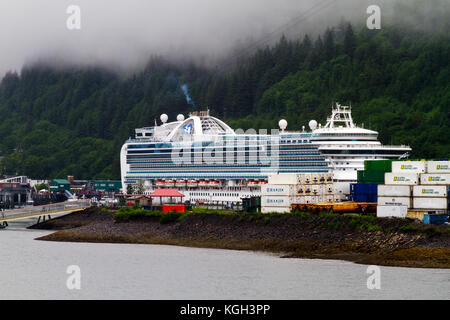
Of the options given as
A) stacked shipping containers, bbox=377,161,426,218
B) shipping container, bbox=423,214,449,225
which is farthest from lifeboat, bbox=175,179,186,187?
shipping container, bbox=423,214,449,225

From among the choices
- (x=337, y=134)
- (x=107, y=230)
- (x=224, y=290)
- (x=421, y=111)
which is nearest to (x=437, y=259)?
(x=224, y=290)

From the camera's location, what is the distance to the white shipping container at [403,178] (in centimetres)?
5762

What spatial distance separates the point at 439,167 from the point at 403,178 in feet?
8.36

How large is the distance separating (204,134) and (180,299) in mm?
58213

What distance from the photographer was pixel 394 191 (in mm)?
57125

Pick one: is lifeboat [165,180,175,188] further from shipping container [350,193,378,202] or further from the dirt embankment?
shipping container [350,193,378,202]

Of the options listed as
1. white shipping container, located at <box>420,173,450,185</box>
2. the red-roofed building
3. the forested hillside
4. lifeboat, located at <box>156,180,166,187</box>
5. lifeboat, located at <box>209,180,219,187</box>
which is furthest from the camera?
the forested hillside

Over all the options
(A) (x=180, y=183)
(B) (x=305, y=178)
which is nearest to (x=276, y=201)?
(B) (x=305, y=178)

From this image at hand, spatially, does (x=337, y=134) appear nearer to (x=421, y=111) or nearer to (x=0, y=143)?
(x=421, y=111)

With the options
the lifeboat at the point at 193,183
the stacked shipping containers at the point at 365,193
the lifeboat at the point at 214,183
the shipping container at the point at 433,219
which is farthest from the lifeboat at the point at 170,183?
the shipping container at the point at 433,219

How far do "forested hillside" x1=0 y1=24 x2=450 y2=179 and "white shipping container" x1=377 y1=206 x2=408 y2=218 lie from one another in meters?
44.2

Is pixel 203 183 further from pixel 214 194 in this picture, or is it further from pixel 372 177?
pixel 372 177

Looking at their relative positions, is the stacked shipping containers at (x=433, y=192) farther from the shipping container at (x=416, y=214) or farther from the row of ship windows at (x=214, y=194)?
the row of ship windows at (x=214, y=194)

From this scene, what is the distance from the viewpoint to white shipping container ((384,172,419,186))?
189 feet
